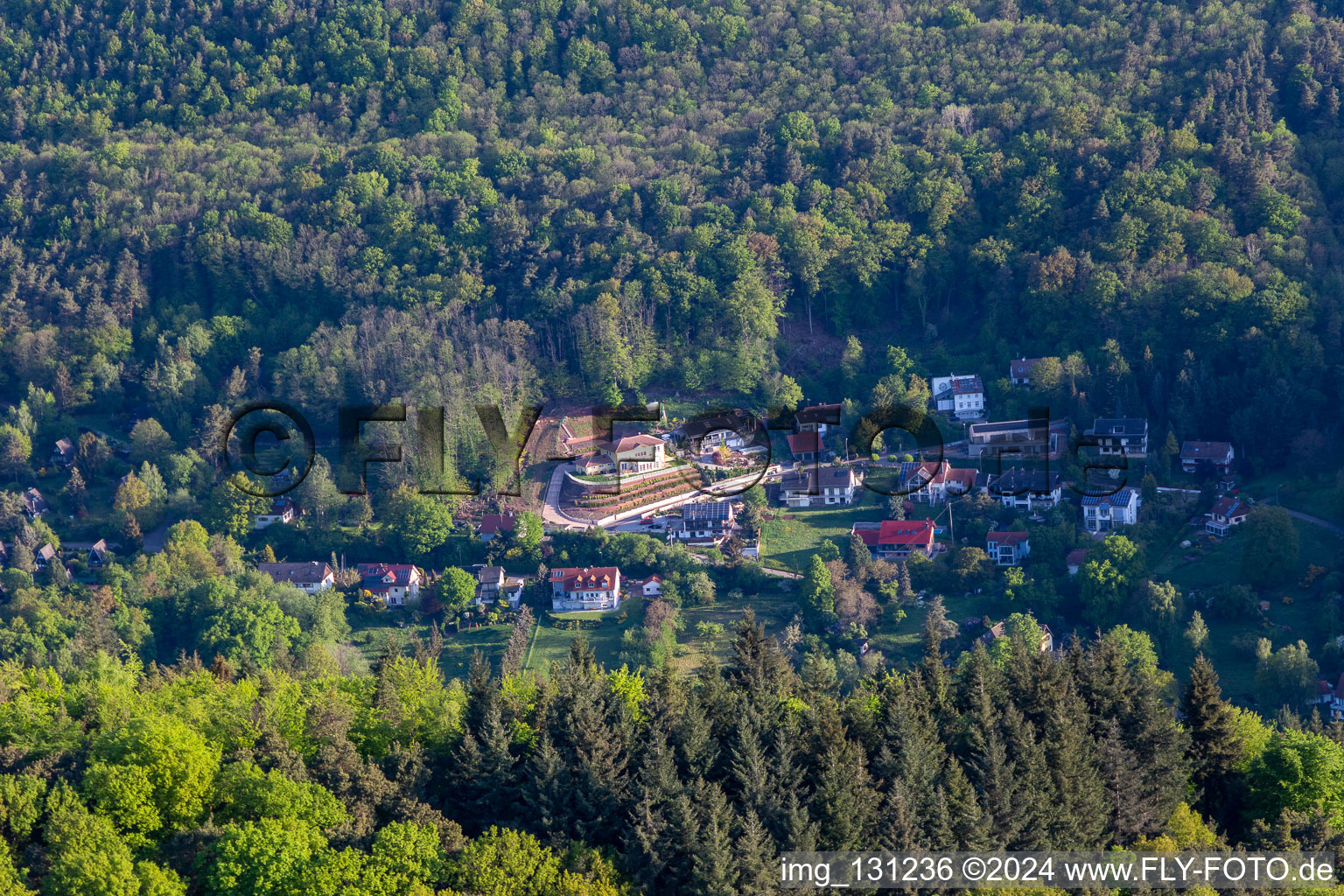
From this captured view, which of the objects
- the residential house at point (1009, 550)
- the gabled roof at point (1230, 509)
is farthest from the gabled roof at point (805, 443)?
the gabled roof at point (1230, 509)

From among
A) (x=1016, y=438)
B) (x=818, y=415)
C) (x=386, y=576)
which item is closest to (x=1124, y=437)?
(x=1016, y=438)

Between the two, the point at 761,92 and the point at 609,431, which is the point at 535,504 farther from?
the point at 761,92

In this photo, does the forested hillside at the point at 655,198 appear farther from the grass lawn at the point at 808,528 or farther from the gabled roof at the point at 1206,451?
the grass lawn at the point at 808,528

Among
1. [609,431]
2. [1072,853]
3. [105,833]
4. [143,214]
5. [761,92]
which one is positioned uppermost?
[761,92]

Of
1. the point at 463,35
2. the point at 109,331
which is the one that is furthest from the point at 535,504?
the point at 463,35

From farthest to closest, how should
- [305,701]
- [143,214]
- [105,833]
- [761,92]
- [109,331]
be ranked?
1. [761,92]
2. [143,214]
3. [109,331]
4. [305,701]
5. [105,833]

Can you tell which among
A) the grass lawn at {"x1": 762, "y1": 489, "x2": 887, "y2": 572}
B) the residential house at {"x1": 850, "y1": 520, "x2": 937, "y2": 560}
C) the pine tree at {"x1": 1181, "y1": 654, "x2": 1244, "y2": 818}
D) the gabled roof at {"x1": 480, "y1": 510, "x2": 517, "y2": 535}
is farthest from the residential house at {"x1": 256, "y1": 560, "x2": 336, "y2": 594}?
the pine tree at {"x1": 1181, "y1": 654, "x2": 1244, "y2": 818}
